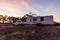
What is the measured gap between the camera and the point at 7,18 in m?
57.6

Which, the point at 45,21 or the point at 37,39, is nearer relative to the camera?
the point at 37,39

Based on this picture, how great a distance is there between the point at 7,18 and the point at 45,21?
25044mm

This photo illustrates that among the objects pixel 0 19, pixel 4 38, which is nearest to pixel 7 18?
pixel 0 19

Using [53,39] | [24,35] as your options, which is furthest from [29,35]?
[53,39]

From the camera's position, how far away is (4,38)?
13953 millimetres

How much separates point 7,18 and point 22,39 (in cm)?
4520

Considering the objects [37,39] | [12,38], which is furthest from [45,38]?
[12,38]

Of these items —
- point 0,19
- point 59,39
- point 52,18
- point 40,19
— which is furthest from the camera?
point 0,19

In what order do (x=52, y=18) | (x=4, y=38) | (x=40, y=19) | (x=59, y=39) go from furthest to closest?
(x=40, y=19) → (x=52, y=18) → (x=4, y=38) → (x=59, y=39)

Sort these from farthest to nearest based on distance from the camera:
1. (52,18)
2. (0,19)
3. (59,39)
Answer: (0,19) → (52,18) → (59,39)

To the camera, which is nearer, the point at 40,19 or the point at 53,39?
the point at 53,39

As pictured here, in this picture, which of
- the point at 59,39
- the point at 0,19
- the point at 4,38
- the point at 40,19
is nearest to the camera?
the point at 59,39

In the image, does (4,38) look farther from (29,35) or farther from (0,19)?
(0,19)

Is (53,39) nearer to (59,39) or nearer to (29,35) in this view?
(59,39)
